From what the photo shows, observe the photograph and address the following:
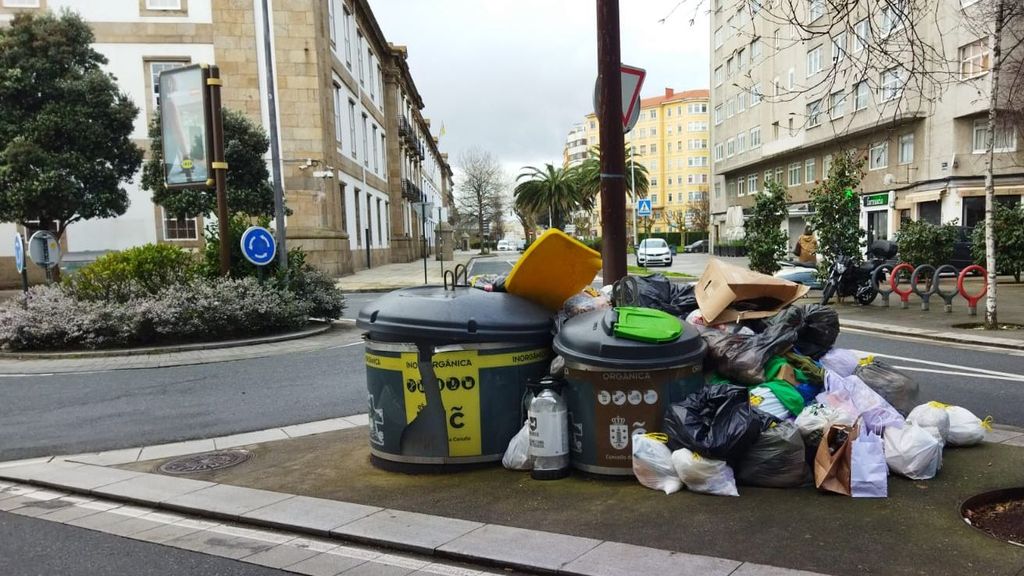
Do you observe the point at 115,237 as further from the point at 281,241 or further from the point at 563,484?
the point at 563,484

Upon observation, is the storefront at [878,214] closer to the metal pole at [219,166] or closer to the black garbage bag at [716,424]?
the metal pole at [219,166]

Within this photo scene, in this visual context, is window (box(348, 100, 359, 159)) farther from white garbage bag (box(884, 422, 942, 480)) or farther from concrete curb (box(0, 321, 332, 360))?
white garbage bag (box(884, 422, 942, 480))

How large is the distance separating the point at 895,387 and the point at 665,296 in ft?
6.01

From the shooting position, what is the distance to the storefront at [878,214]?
3453 cm

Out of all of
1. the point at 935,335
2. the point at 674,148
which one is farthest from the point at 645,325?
the point at 674,148

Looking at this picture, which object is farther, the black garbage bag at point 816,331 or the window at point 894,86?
the black garbage bag at point 816,331

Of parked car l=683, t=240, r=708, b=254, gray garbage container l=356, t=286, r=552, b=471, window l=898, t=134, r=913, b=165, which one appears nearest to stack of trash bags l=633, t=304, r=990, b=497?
gray garbage container l=356, t=286, r=552, b=471

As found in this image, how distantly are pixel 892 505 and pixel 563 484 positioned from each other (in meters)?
1.91

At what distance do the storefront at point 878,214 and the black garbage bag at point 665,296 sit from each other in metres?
32.7

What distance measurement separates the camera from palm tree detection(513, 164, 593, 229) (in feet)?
204

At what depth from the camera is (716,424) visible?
4.02 metres

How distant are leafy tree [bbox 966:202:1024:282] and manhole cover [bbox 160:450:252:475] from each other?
20359mm

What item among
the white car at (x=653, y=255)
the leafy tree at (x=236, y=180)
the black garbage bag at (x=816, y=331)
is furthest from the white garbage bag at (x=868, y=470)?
the white car at (x=653, y=255)

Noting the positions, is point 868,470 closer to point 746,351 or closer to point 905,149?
point 746,351
